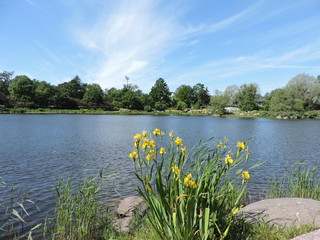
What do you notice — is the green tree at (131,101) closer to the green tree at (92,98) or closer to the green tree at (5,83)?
the green tree at (92,98)

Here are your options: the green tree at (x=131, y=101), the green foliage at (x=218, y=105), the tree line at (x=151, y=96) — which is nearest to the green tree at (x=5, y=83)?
the tree line at (x=151, y=96)

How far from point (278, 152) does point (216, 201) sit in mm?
14581

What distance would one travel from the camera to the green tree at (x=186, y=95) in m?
99.7

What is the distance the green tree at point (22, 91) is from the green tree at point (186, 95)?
182 feet

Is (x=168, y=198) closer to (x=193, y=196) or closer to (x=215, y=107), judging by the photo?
(x=193, y=196)

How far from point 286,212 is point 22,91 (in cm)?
7398

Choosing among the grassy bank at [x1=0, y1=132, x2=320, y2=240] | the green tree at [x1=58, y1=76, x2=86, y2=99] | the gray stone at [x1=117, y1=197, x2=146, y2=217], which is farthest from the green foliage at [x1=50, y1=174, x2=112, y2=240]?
the green tree at [x1=58, y1=76, x2=86, y2=99]

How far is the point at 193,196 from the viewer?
9.73 ft

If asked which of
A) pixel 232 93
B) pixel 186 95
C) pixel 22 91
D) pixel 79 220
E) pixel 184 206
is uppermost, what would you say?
pixel 232 93

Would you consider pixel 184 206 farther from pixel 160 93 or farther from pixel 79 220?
pixel 160 93

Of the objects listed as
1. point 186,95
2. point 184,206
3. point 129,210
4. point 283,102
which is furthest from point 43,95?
point 184,206

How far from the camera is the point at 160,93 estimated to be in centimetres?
9550

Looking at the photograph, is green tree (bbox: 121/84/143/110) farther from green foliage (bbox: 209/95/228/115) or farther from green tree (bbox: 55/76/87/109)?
green foliage (bbox: 209/95/228/115)

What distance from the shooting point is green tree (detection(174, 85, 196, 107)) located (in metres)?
99.7
